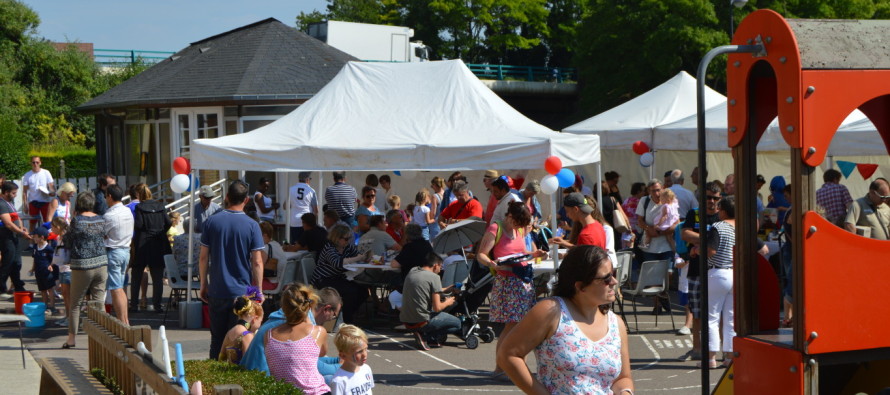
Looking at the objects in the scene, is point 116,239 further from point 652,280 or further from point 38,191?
point 38,191

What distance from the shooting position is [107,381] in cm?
765

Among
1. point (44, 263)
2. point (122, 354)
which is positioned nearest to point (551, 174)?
point (122, 354)

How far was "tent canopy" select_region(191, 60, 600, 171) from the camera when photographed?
11984mm

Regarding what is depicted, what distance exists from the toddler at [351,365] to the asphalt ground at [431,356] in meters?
3.16

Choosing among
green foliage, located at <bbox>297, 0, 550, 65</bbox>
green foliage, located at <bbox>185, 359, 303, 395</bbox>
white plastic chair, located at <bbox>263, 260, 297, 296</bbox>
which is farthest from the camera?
green foliage, located at <bbox>297, 0, 550, 65</bbox>

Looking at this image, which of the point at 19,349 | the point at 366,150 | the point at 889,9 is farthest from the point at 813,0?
the point at 19,349

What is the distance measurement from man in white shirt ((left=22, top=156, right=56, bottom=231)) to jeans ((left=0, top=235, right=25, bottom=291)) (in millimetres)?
6027

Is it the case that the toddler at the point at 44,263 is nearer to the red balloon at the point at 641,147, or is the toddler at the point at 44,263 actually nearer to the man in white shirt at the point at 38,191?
the man in white shirt at the point at 38,191

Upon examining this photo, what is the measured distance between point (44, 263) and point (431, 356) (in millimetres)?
5525

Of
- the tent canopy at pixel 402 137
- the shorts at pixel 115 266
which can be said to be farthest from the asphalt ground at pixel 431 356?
the tent canopy at pixel 402 137

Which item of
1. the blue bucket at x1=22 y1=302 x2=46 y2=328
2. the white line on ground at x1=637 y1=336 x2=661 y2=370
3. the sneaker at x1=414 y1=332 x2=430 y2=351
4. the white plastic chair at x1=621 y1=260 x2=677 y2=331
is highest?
the white plastic chair at x1=621 y1=260 x2=677 y2=331

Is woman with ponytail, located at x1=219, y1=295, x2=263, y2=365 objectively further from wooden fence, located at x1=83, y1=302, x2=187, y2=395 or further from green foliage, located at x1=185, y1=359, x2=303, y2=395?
wooden fence, located at x1=83, y1=302, x2=187, y2=395

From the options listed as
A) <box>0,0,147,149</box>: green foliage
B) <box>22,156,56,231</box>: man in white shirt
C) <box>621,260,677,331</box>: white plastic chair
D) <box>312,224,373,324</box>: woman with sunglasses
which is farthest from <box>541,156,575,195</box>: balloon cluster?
<box>0,0,147,149</box>: green foliage

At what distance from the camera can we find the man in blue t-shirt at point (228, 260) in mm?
8516
